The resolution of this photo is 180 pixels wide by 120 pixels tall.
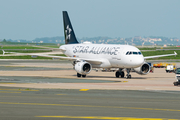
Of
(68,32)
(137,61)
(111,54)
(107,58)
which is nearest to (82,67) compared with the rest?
(107,58)

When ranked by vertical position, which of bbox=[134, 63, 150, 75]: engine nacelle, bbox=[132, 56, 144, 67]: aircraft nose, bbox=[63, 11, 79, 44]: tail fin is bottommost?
bbox=[134, 63, 150, 75]: engine nacelle

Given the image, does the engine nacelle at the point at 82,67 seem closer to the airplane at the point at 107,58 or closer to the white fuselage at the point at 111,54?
the airplane at the point at 107,58

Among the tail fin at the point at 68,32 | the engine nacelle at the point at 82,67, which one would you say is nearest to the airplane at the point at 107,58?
the engine nacelle at the point at 82,67

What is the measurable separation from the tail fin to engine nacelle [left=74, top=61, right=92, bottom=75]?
1256 cm

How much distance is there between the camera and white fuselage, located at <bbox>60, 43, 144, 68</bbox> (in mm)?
46906

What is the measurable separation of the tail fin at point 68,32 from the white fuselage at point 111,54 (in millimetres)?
3129

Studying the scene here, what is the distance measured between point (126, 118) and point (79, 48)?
39939 mm

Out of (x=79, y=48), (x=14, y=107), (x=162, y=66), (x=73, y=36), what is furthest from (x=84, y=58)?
(x=14, y=107)

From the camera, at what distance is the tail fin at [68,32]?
61594mm

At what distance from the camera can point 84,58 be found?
53938mm

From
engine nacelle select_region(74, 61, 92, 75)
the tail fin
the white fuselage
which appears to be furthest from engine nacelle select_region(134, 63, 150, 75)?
the tail fin

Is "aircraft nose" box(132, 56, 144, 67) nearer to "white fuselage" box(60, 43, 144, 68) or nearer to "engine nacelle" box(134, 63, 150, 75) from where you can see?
"white fuselage" box(60, 43, 144, 68)

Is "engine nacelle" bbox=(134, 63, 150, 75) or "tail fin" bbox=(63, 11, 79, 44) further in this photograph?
"tail fin" bbox=(63, 11, 79, 44)

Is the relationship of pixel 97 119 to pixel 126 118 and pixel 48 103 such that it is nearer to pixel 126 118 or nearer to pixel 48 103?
pixel 126 118
